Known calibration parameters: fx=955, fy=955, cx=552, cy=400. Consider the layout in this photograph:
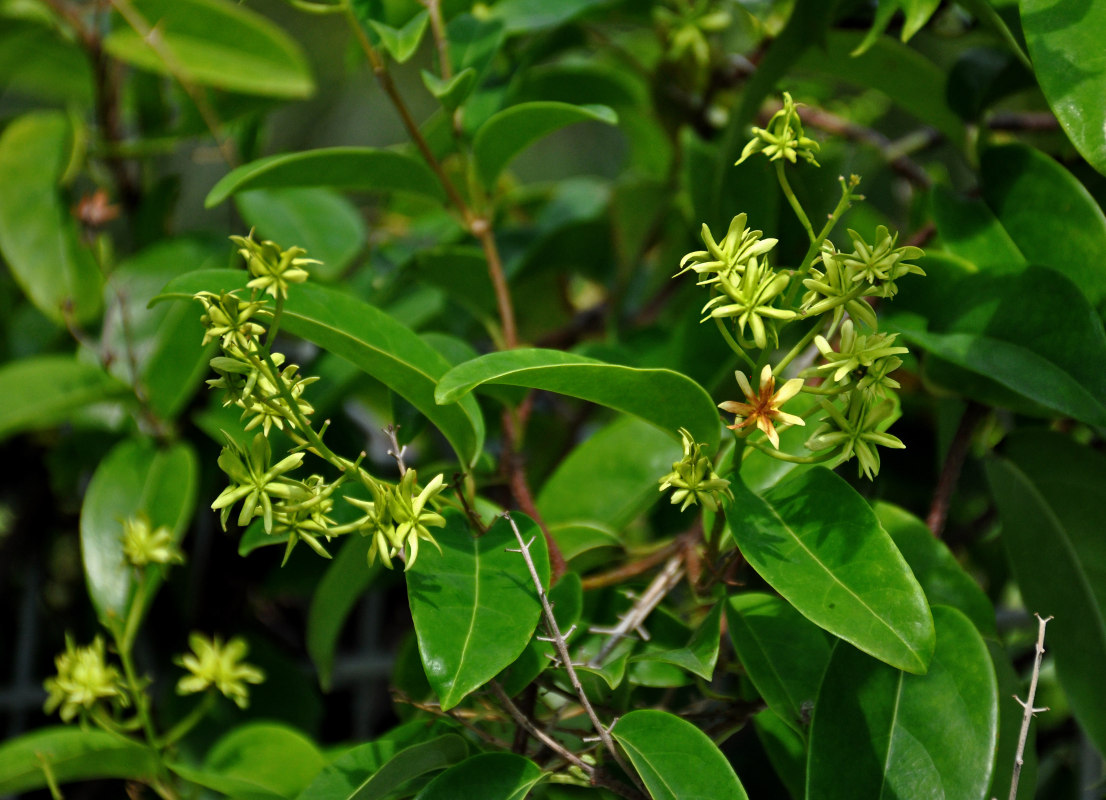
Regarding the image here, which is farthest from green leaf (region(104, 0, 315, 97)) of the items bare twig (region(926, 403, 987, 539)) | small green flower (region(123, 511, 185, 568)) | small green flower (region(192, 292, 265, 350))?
bare twig (region(926, 403, 987, 539))

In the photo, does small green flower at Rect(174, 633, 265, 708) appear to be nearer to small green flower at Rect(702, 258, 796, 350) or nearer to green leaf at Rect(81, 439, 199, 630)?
green leaf at Rect(81, 439, 199, 630)

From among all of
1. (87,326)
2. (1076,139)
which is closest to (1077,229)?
(1076,139)

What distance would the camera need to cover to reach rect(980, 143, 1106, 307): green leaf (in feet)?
1.95

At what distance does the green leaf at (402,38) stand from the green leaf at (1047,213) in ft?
1.35

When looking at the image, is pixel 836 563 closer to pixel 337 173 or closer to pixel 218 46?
pixel 337 173

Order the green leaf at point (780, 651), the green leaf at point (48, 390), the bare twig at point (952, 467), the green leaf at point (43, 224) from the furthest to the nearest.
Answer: the green leaf at point (43, 224), the green leaf at point (48, 390), the bare twig at point (952, 467), the green leaf at point (780, 651)

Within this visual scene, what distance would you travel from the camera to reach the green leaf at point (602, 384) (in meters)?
0.46

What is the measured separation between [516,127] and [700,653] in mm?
387

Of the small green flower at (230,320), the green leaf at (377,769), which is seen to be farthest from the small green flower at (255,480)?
the green leaf at (377,769)

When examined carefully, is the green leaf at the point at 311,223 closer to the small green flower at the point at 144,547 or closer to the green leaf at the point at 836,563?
the small green flower at the point at 144,547

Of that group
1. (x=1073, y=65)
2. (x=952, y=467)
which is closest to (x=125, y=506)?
Result: (x=952, y=467)

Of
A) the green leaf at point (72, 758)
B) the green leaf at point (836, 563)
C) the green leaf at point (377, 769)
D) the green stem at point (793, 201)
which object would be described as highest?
the green stem at point (793, 201)

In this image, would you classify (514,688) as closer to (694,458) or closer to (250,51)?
(694,458)

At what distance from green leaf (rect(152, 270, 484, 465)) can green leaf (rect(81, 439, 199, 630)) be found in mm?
292
